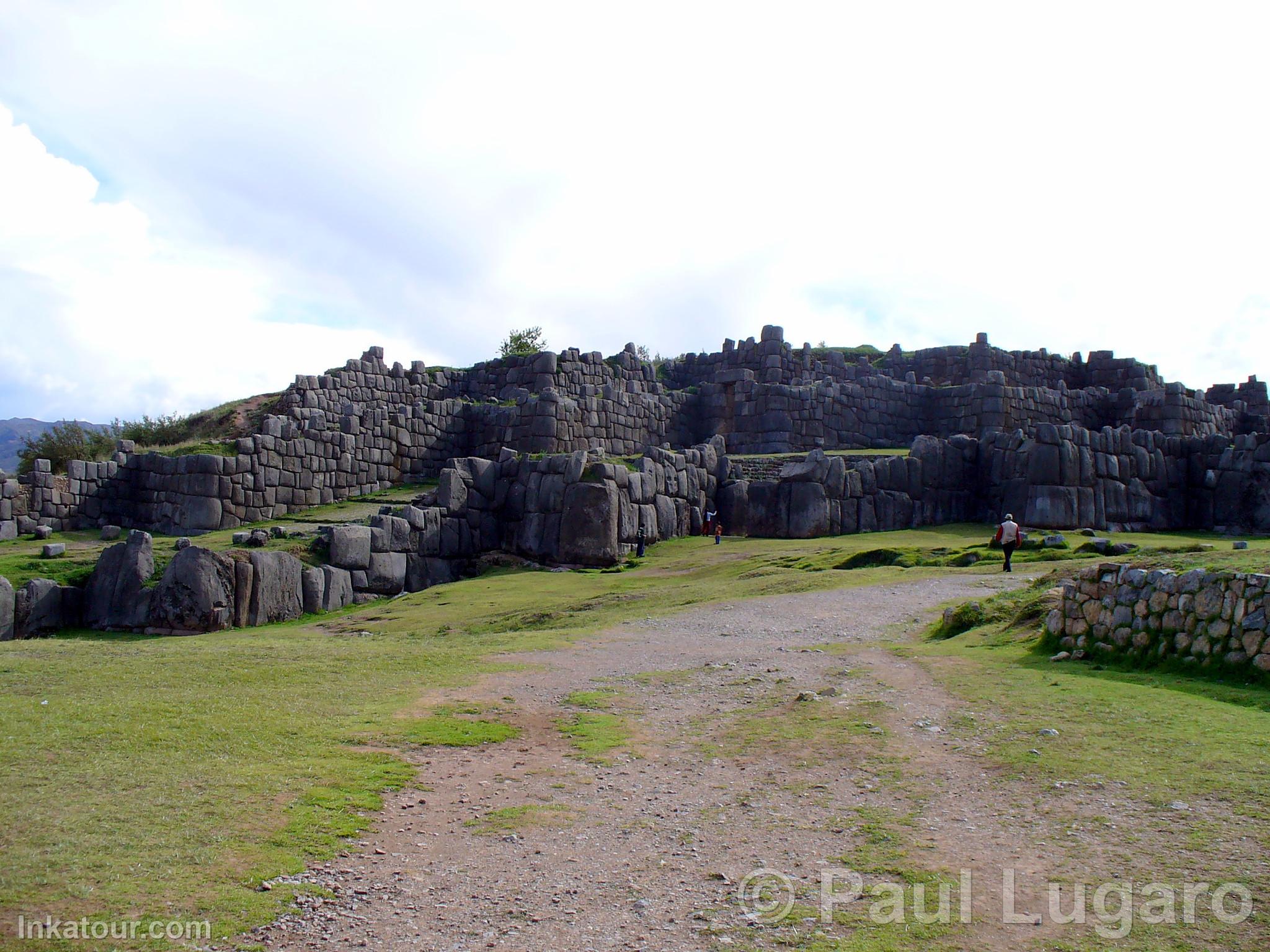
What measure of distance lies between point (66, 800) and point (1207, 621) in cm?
1044

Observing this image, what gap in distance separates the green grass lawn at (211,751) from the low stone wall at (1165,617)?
0.78 metres

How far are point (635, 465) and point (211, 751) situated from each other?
22.2 meters

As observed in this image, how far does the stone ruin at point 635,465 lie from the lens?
25.0 meters

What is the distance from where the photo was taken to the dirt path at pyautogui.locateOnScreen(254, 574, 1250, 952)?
19.2 ft

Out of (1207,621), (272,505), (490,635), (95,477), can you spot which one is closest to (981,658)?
(1207,621)

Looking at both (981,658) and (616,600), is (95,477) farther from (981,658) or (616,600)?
(981,658)

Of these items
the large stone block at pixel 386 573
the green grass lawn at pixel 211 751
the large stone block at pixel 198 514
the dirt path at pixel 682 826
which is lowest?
the dirt path at pixel 682 826

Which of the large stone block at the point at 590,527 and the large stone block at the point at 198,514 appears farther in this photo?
the large stone block at the point at 198,514

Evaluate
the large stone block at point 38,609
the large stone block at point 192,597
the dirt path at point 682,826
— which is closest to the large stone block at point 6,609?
the large stone block at point 38,609

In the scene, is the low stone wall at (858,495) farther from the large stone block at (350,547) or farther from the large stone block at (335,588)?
the large stone block at (335,588)

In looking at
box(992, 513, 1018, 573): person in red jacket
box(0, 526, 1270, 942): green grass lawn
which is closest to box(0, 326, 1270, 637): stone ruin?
box(0, 526, 1270, 942): green grass lawn

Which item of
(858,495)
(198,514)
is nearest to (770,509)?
(858,495)

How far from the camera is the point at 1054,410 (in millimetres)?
41438

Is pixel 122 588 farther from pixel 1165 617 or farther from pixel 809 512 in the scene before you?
pixel 809 512
